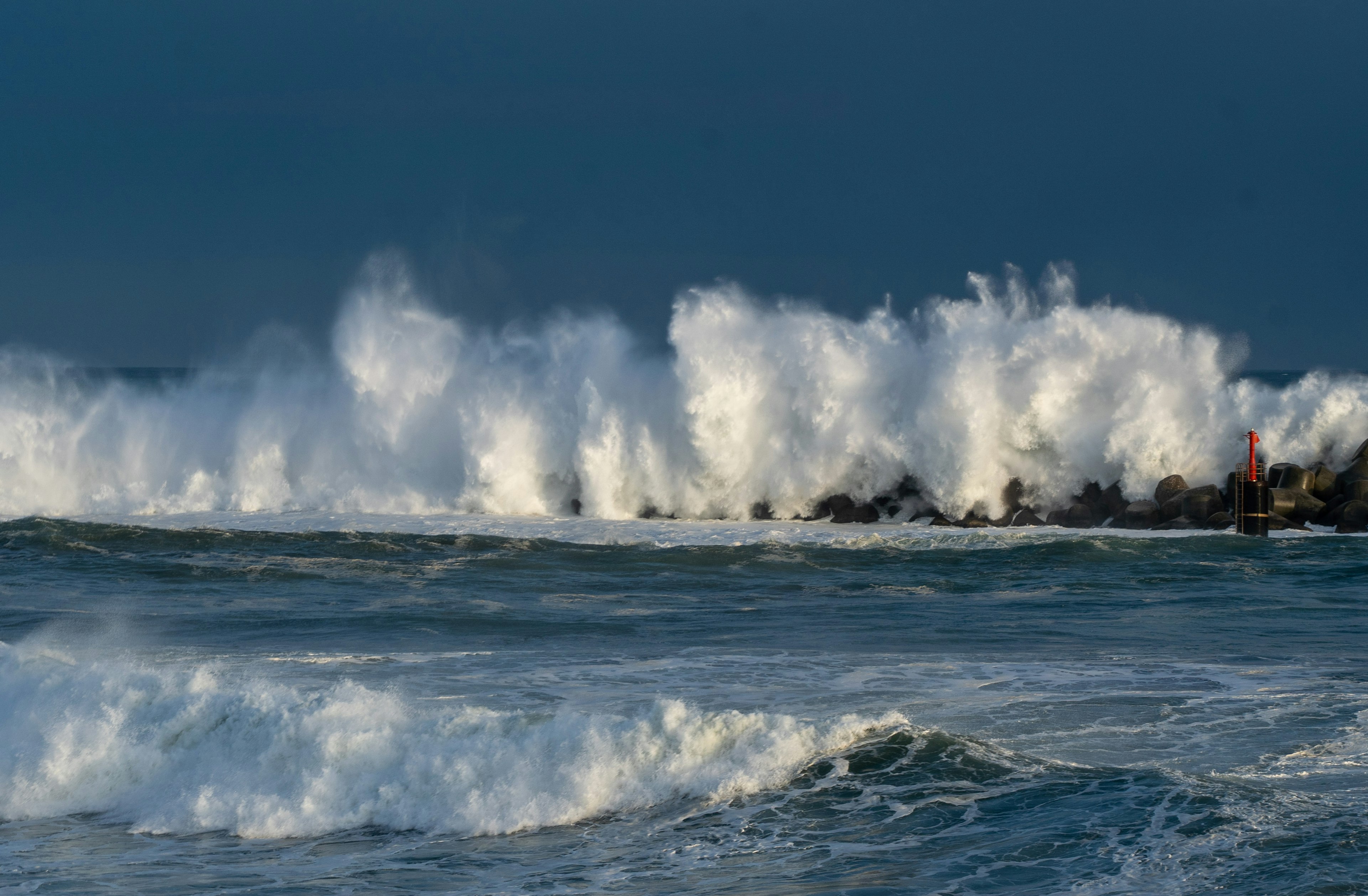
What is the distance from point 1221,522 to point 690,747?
15113 millimetres

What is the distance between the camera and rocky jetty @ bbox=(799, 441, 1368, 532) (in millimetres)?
20172

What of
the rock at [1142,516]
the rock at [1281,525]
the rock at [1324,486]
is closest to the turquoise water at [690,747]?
the rock at [1281,525]

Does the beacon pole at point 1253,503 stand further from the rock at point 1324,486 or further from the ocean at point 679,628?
the rock at point 1324,486

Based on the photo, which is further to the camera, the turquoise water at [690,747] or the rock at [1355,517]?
the rock at [1355,517]

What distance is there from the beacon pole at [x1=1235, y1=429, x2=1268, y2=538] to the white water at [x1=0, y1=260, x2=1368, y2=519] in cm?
277

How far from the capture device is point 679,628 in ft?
40.6

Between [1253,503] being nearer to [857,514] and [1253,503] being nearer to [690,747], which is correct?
[857,514]

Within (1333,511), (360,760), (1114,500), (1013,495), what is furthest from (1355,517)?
(360,760)

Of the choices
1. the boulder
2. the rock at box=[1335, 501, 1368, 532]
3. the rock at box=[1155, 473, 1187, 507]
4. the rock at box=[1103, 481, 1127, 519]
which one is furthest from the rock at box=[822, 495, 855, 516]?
the rock at box=[1335, 501, 1368, 532]

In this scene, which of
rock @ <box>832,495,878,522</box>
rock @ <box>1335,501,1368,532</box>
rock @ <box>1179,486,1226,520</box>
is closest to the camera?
rock @ <box>1335,501,1368,532</box>

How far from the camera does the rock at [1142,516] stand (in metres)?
20.9

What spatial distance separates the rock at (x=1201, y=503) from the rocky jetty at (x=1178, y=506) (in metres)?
0.01

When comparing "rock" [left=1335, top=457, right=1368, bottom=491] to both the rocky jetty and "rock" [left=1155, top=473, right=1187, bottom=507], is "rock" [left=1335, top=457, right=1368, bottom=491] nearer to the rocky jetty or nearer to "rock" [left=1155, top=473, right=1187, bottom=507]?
the rocky jetty

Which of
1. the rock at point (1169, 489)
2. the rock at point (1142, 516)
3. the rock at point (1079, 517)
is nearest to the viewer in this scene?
the rock at point (1142, 516)
